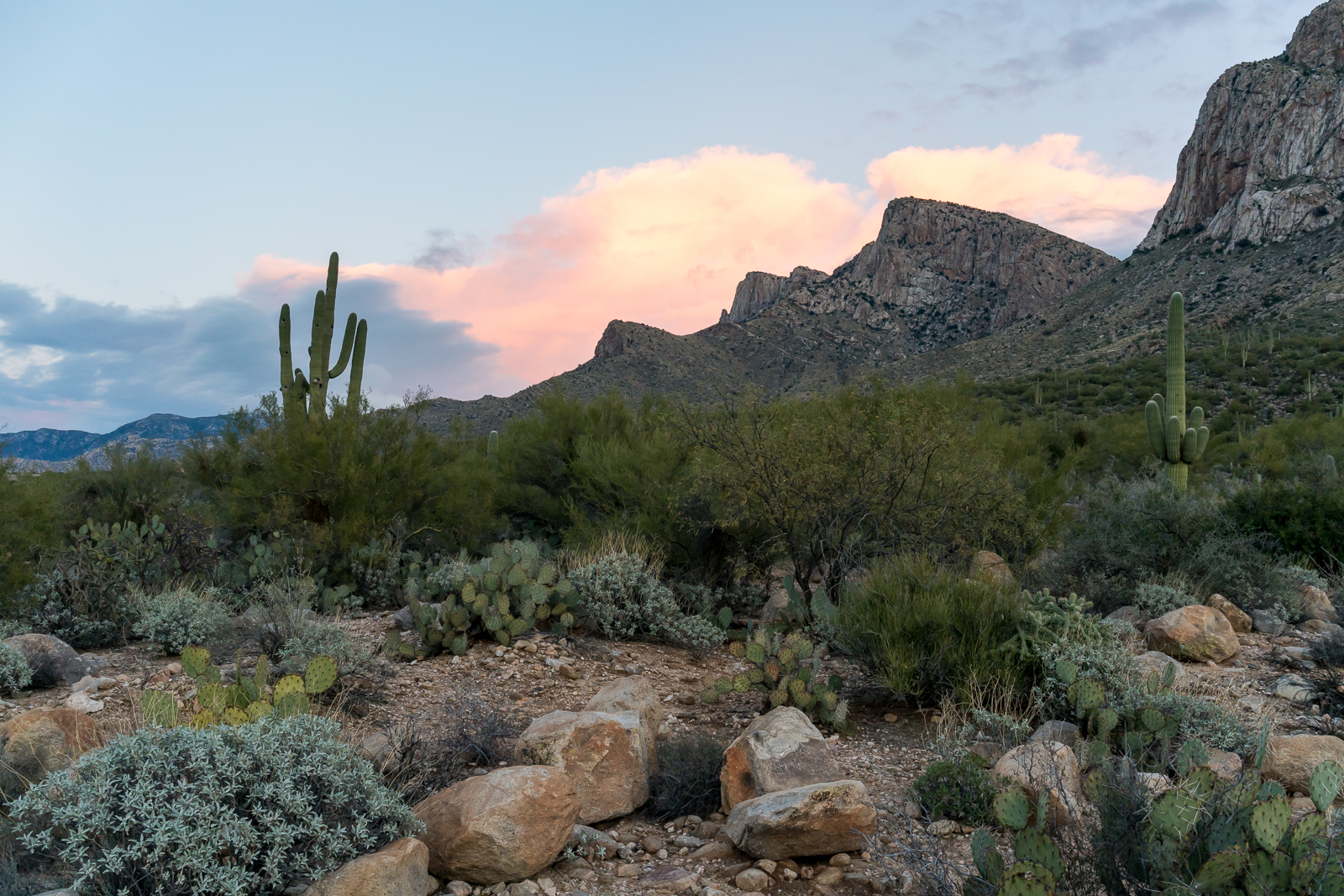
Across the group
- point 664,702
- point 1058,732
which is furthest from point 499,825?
point 1058,732

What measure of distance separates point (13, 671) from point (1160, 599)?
10.4 m

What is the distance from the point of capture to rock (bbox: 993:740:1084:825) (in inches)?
162

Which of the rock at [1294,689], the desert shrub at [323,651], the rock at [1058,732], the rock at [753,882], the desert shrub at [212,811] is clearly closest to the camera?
the desert shrub at [212,811]

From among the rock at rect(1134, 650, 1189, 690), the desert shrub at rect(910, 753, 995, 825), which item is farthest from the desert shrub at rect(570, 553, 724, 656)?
the desert shrub at rect(910, 753, 995, 825)

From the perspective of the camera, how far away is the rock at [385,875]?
3.22 m

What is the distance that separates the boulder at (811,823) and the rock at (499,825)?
0.93 meters

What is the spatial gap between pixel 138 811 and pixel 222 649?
15.8 ft

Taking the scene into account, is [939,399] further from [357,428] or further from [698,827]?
[698,827]

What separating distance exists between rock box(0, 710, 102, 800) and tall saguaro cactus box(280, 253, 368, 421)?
36.4 feet

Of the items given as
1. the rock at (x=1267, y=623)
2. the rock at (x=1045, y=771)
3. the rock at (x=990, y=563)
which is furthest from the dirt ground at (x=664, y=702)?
the rock at (x=990, y=563)

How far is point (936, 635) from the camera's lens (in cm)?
635

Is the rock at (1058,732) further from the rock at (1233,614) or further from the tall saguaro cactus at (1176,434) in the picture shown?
the tall saguaro cactus at (1176,434)

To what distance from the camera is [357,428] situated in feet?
38.8

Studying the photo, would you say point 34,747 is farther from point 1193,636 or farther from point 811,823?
point 1193,636
